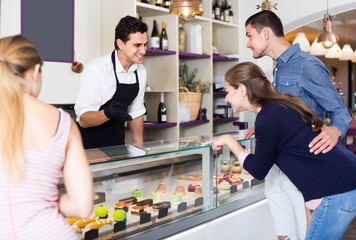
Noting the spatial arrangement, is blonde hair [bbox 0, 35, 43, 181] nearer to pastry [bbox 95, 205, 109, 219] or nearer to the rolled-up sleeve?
pastry [bbox 95, 205, 109, 219]

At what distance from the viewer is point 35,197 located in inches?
41.7

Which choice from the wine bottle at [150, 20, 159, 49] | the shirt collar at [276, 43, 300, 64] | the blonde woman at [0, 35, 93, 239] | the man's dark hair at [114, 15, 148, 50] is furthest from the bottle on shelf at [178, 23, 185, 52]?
the blonde woman at [0, 35, 93, 239]

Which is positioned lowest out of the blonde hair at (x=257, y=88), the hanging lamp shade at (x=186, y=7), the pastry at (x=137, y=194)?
the pastry at (x=137, y=194)

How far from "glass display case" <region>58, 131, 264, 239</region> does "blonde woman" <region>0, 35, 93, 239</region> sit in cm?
51

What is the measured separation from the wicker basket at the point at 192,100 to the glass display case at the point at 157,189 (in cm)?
222

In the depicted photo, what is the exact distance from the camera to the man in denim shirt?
207 centimetres

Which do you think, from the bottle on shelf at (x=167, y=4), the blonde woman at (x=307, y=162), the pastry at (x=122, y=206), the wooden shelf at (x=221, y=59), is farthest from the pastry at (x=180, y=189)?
the wooden shelf at (x=221, y=59)

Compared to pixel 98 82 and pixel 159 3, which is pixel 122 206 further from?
pixel 159 3

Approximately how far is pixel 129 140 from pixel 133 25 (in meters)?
1.95

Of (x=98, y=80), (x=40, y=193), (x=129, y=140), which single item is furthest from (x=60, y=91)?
(x=40, y=193)

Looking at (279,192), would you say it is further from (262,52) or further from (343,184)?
(262,52)

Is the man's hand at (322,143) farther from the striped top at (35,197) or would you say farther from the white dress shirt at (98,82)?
the white dress shirt at (98,82)

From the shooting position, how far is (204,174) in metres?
2.31

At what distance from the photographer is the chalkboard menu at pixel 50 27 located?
3705 millimetres
